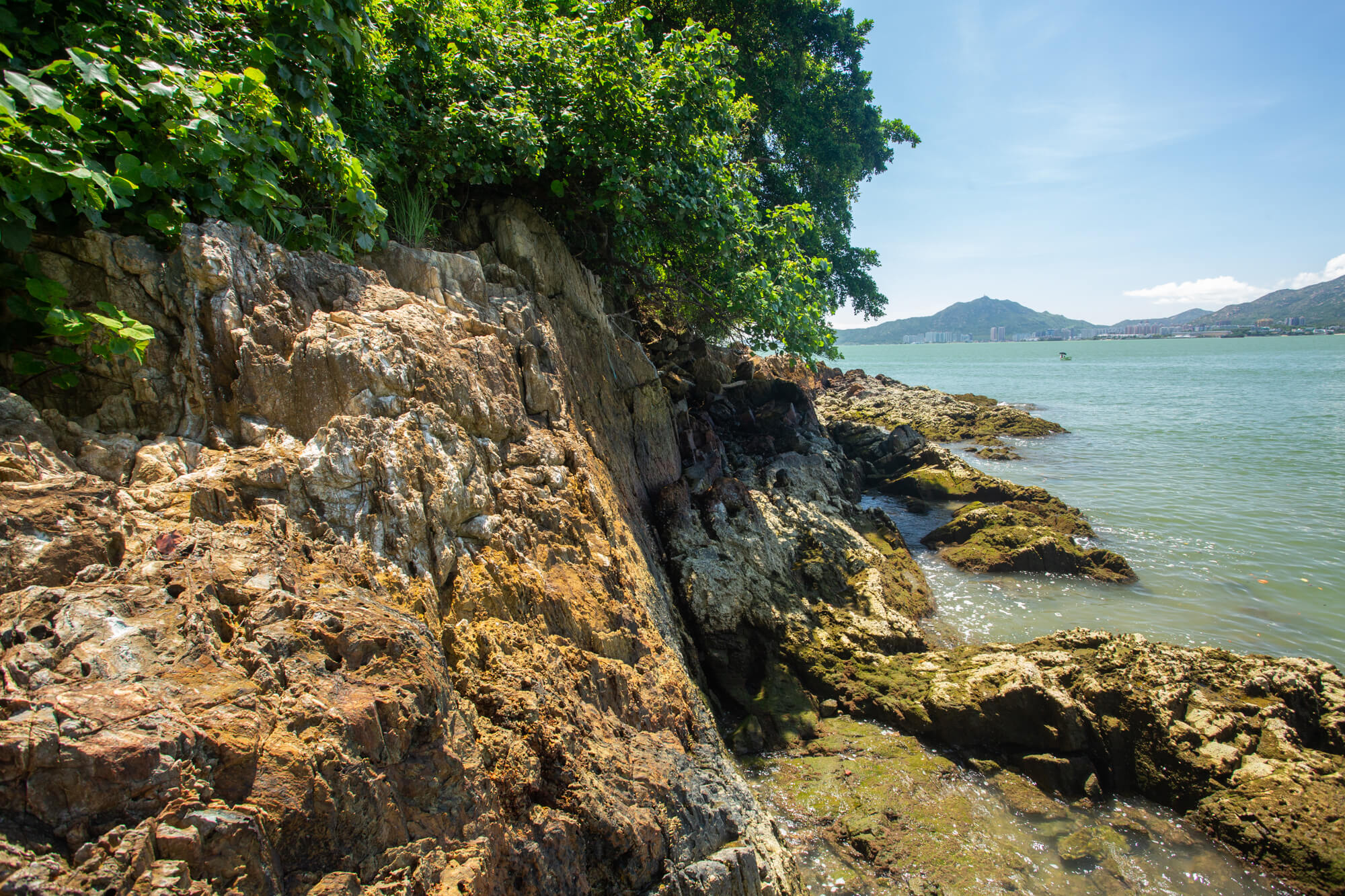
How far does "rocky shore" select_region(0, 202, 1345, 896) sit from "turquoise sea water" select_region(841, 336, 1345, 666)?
318cm

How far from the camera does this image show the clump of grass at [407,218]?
5211mm

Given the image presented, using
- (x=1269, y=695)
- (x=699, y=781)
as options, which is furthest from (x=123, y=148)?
(x=1269, y=695)

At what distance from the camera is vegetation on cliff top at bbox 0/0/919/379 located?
9.75 ft

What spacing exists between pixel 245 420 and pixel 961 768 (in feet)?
21.9

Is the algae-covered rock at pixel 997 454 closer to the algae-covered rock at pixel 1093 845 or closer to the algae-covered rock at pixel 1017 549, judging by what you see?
the algae-covered rock at pixel 1017 549

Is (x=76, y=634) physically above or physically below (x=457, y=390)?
below

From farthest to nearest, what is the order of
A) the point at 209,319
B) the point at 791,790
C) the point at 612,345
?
the point at 612,345
the point at 791,790
the point at 209,319

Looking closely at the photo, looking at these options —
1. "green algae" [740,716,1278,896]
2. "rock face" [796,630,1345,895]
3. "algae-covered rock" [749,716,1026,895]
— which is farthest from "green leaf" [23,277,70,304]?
"rock face" [796,630,1345,895]

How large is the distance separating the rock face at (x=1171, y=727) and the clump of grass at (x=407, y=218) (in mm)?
6340

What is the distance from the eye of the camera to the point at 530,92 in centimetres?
660

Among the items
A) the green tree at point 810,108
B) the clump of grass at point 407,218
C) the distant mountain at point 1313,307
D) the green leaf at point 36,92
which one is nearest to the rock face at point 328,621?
the clump of grass at point 407,218

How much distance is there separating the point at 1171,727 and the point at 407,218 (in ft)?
27.8

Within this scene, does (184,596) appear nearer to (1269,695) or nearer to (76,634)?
(76,634)

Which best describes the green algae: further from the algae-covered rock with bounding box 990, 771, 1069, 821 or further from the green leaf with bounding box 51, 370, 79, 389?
the green leaf with bounding box 51, 370, 79, 389
